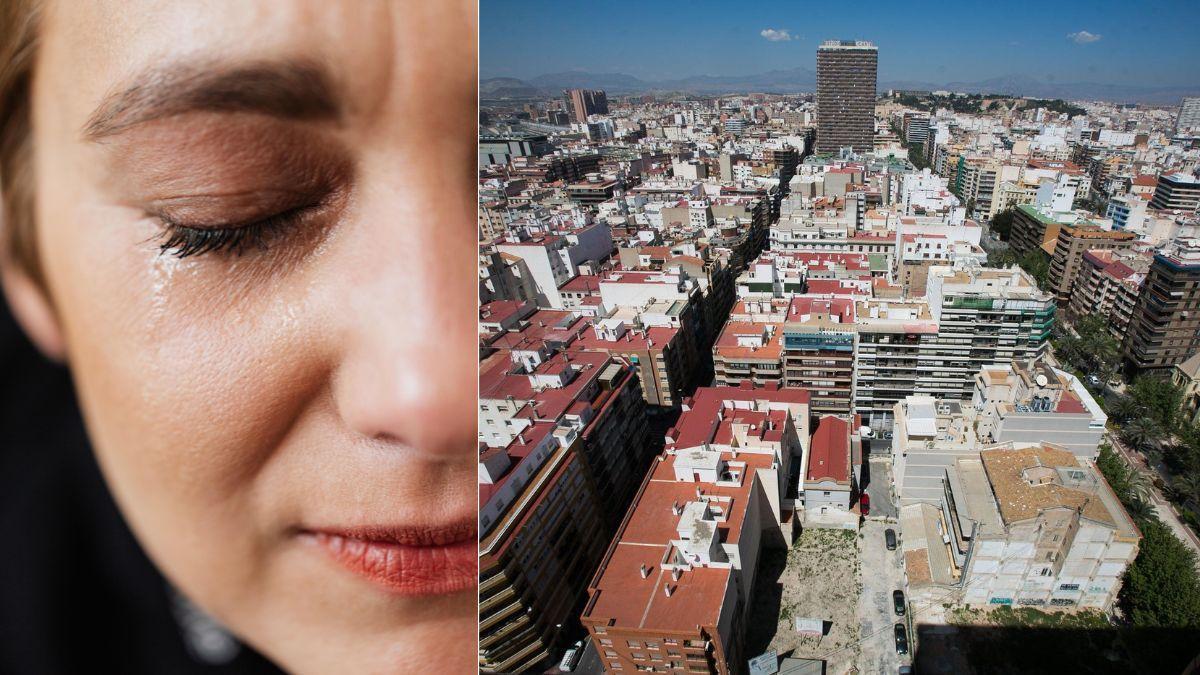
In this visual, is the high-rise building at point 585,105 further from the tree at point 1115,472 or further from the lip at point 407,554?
the lip at point 407,554

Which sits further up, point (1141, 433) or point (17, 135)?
point (17, 135)

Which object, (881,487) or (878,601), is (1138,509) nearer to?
(881,487)

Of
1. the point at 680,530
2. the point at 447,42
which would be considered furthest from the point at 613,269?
the point at 447,42

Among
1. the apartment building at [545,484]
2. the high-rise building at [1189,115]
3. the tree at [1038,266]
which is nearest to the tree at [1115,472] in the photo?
the apartment building at [545,484]

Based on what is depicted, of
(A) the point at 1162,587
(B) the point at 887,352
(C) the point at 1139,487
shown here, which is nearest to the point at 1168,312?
(C) the point at 1139,487

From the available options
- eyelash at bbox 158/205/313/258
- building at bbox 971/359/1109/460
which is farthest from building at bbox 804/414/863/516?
eyelash at bbox 158/205/313/258

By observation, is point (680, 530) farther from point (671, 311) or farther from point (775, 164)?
point (775, 164)

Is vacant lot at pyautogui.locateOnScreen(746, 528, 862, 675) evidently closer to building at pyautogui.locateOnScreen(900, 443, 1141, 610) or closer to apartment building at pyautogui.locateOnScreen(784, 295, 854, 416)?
building at pyautogui.locateOnScreen(900, 443, 1141, 610)
